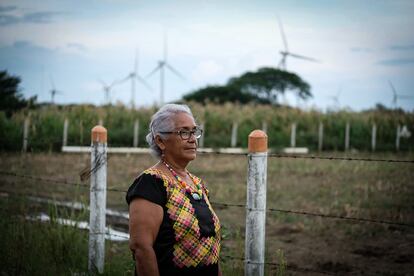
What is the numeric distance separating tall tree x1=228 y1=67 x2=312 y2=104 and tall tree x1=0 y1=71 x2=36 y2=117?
2504 cm

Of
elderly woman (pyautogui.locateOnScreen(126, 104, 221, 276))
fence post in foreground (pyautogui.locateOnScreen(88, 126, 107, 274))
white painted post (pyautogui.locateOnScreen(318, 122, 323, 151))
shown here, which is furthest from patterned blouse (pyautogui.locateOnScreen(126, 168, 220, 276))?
white painted post (pyautogui.locateOnScreen(318, 122, 323, 151))

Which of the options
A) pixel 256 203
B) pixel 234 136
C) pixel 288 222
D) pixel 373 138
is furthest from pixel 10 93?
pixel 256 203

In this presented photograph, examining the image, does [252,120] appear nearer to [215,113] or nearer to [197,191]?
[215,113]

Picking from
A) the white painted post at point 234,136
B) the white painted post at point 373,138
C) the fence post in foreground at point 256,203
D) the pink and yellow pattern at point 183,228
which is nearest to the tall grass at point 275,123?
the white painted post at point 373,138

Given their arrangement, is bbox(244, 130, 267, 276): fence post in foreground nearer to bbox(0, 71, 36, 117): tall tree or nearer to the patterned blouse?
the patterned blouse

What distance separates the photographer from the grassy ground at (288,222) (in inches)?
239

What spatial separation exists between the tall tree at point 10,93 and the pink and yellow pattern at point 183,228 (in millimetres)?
26838

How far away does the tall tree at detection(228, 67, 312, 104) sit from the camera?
59188mm

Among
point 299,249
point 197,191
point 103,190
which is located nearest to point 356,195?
point 299,249

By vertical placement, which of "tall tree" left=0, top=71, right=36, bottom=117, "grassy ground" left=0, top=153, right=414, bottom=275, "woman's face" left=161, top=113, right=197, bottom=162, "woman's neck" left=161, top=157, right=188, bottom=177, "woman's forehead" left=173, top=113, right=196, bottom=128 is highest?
"tall tree" left=0, top=71, right=36, bottom=117

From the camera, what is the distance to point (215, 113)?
97.4 ft

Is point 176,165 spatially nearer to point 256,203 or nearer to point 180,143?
point 180,143

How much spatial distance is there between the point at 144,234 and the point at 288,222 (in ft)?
23.7

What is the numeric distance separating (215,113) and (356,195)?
58.8 feet
